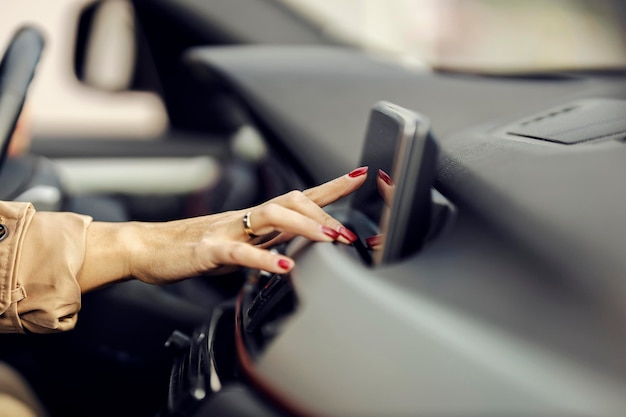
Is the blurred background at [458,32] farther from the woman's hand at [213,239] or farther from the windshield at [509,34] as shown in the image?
the woman's hand at [213,239]

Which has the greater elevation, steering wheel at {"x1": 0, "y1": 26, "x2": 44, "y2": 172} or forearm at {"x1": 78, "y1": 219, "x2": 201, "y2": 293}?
steering wheel at {"x1": 0, "y1": 26, "x2": 44, "y2": 172}

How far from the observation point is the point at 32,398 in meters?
1.15

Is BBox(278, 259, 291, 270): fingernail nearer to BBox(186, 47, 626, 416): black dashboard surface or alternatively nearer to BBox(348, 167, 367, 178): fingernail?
BBox(186, 47, 626, 416): black dashboard surface

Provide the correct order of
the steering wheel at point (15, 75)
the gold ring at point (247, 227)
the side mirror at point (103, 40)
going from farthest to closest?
the side mirror at point (103, 40)
the steering wheel at point (15, 75)
the gold ring at point (247, 227)

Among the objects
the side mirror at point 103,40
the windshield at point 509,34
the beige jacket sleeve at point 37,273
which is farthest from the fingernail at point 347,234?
the side mirror at point 103,40

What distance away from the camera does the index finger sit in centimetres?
85

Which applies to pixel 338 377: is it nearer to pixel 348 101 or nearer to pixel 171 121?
pixel 348 101

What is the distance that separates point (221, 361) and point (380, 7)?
1.29 m

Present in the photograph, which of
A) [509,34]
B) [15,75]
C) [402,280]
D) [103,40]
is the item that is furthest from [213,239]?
[103,40]

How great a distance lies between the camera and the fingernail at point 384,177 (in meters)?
0.73

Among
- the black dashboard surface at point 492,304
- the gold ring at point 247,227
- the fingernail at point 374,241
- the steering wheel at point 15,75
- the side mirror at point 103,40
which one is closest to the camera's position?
the black dashboard surface at point 492,304

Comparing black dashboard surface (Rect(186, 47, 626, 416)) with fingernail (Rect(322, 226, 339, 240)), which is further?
fingernail (Rect(322, 226, 339, 240))

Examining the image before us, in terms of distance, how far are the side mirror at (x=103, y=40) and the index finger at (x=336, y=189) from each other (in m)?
1.68

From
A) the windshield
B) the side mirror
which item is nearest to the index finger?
the windshield
